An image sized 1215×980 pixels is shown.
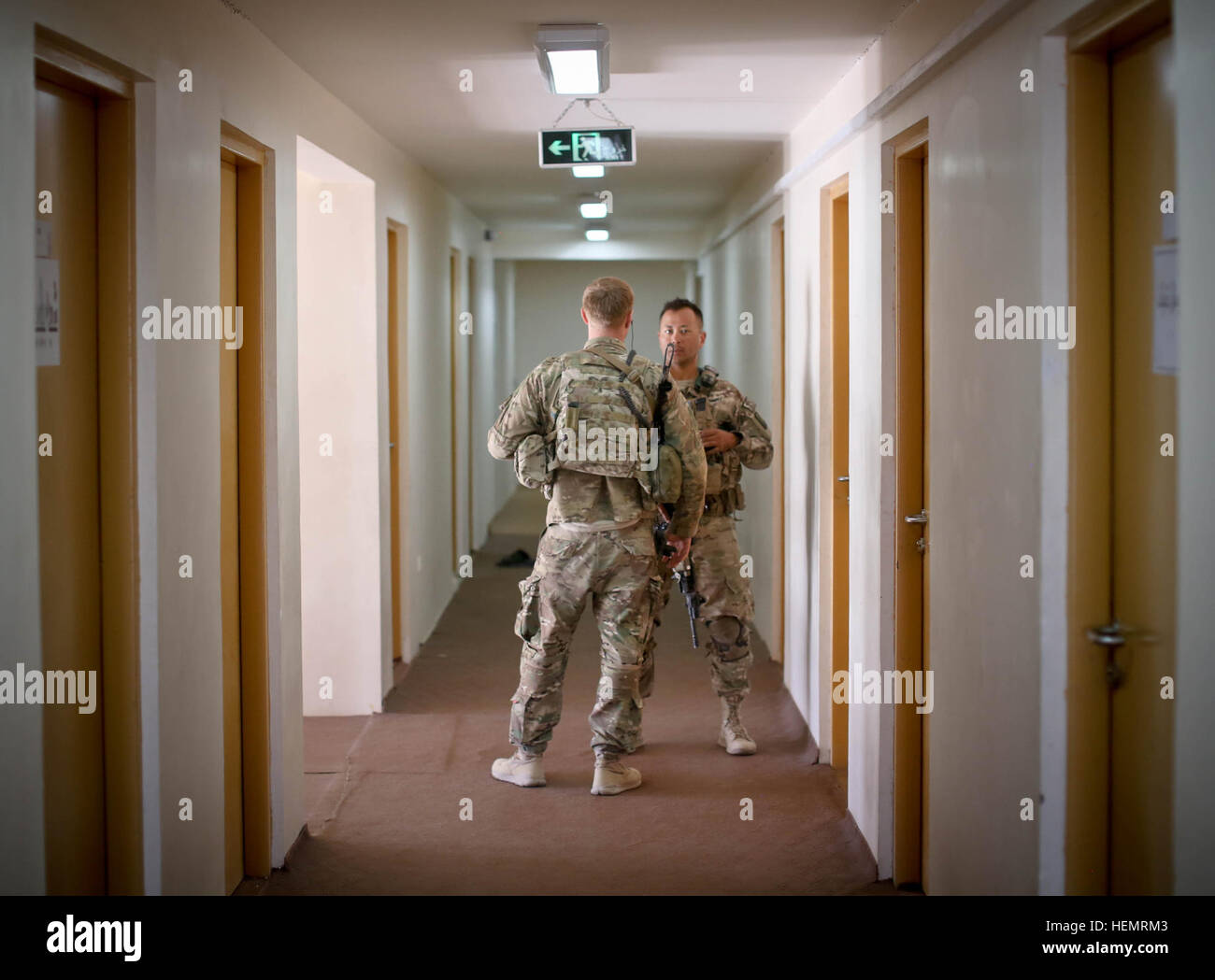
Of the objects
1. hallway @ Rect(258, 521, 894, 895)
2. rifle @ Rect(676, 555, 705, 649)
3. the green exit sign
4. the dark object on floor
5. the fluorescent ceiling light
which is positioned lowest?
hallway @ Rect(258, 521, 894, 895)

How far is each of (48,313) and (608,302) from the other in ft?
7.08

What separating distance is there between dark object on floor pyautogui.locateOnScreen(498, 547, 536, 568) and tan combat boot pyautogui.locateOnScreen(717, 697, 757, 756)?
16.1ft

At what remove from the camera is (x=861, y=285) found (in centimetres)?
387

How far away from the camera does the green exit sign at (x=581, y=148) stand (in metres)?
4.69

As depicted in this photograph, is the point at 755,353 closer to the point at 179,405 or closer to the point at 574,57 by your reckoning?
the point at 574,57

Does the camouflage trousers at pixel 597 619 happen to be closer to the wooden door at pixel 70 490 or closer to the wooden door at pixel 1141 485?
the wooden door at pixel 70 490

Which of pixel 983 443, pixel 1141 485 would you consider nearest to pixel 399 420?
pixel 983 443

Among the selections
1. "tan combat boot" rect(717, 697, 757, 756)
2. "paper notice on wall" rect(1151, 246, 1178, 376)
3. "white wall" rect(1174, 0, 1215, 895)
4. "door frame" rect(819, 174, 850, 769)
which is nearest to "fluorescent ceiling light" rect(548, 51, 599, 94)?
"door frame" rect(819, 174, 850, 769)

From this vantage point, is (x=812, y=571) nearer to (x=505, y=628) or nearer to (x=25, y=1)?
(x=505, y=628)

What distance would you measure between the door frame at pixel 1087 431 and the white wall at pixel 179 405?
1.86 m

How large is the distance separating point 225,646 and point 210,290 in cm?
106

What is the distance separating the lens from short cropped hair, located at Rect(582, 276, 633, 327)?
4.22 m

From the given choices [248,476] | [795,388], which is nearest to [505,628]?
[795,388]

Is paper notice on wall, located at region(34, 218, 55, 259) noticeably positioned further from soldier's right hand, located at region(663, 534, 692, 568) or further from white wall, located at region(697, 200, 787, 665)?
white wall, located at region(697, 200, 787, 665)
